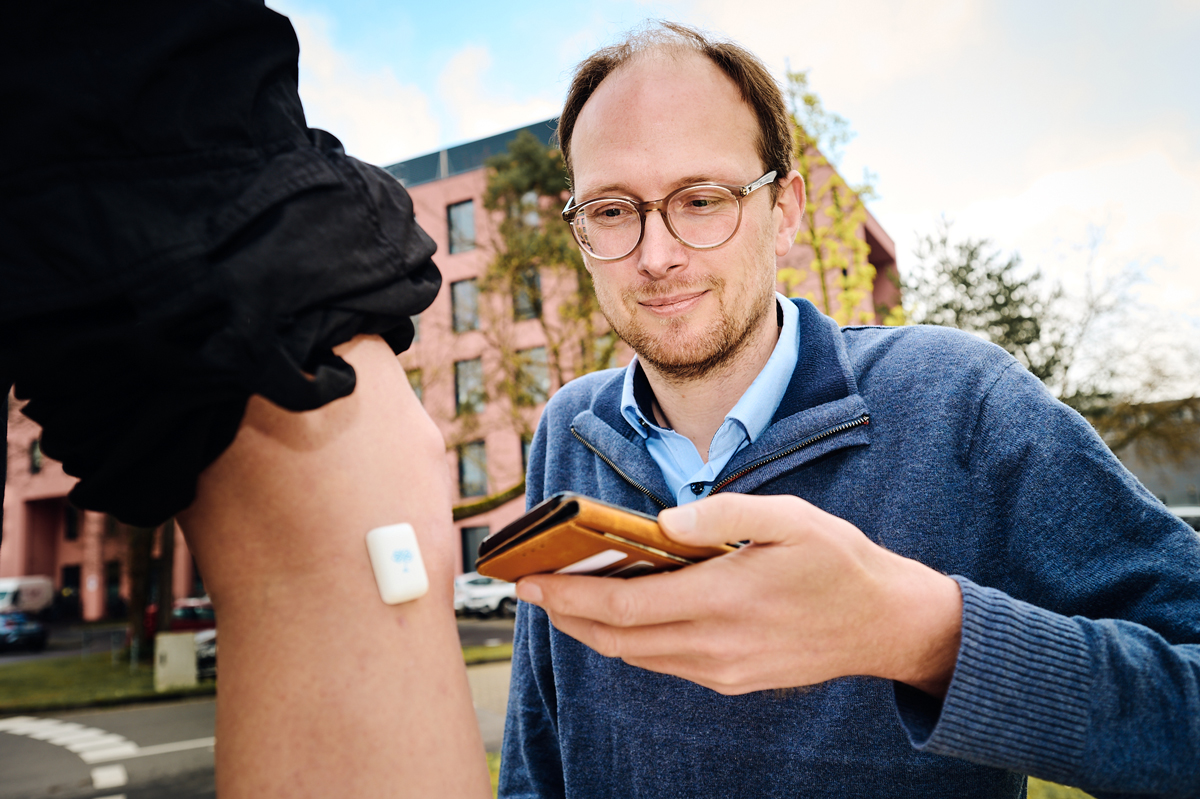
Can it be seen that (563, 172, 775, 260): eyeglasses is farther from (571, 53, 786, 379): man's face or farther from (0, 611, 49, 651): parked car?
(0, 611, 49, 651): parked car

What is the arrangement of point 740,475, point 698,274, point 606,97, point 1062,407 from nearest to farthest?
point 1062,407, point 740,475, point 698,274, point 606,97

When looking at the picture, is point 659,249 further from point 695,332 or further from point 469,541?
point 469,541

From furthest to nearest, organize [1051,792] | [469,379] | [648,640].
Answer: [469,379] → [1051,792] → [648,640]

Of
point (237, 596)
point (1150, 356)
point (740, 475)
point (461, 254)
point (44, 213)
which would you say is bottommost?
point (237, 596)

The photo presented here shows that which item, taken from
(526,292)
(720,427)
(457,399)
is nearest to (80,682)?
(457,399)

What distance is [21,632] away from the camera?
25.8 m

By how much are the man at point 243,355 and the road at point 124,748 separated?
19.8ft

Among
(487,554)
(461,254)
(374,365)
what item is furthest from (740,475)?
(461,254)

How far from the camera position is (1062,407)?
65.9 inches

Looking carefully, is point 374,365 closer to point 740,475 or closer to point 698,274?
point 740,475

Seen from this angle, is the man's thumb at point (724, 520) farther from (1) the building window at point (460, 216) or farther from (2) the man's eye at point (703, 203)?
(1) the building window at point (460, 216)

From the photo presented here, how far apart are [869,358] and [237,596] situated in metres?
1.70

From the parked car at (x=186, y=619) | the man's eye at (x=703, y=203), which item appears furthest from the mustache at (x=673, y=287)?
the parked car at (x=186, y=619)

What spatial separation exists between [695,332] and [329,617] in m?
1.55
